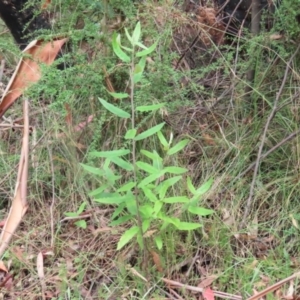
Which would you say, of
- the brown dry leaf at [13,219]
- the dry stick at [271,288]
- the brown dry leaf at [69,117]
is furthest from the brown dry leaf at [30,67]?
the dry stick at [271,288]

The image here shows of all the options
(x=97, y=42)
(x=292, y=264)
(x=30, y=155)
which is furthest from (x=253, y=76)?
(x=30, y=155)

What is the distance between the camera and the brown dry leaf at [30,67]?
2553 mm

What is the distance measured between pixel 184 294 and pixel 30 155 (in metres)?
1.03

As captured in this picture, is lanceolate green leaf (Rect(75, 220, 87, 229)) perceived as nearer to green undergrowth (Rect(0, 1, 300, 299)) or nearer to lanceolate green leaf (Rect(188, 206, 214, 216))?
green undergrowth (Rect(0, 1, 300, 299))

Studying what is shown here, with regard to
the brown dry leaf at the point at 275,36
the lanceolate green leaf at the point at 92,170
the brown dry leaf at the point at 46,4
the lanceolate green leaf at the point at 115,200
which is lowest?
the brown dry leaf at the point at 275,36

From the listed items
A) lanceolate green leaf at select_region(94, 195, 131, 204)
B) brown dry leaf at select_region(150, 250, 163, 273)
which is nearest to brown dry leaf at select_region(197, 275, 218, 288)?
brown dry leaf at select_region(150, 250, 163, 273)

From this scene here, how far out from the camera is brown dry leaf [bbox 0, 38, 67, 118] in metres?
2.55

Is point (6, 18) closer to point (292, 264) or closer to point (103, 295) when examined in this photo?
point (103, 295)

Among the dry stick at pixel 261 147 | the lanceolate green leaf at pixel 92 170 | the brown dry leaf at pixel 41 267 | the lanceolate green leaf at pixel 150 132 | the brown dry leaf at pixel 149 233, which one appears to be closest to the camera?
the lanceolate green leaf at pixel 150 132

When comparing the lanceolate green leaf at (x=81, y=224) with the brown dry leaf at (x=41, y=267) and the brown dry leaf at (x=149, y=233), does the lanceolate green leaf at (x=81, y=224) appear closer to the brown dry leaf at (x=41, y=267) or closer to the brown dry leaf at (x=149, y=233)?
the brown dry leaf at (x=41, y=267)

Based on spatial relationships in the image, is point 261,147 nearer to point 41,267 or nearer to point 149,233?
point 149,233

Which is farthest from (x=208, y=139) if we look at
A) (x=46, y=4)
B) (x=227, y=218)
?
(x=46, y=4)

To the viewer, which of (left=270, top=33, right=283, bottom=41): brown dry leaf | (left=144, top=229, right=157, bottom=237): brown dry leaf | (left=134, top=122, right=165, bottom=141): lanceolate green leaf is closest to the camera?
(left=134, top=122, right=165, bottom=141): lanceolate green leaf

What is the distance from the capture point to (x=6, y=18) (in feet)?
9.62
